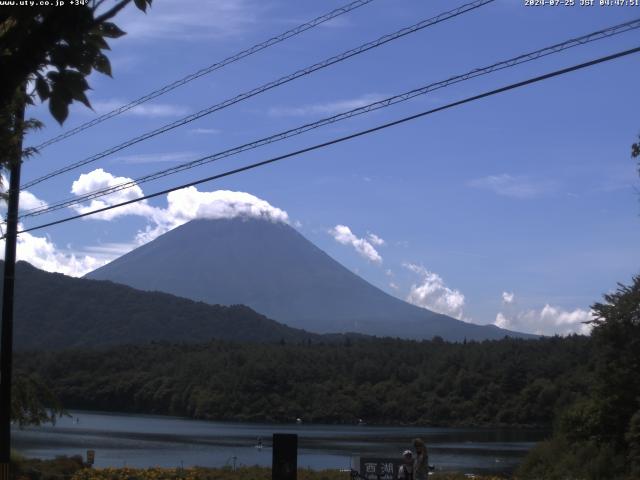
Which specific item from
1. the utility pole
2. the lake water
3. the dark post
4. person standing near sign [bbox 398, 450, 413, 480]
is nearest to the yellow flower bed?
the utility pole

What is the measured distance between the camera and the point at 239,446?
56844mm

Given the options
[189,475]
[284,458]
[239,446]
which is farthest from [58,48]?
[239,446]

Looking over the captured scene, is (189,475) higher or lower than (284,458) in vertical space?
lower

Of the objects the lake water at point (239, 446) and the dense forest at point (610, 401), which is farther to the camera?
the lake water at point (239, 446)

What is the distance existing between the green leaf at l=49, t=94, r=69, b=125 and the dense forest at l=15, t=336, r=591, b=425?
79.8 meters

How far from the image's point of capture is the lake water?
4128 centimetres

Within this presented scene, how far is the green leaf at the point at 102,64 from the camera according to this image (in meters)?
4.23

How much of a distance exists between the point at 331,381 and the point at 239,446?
45.7 meters

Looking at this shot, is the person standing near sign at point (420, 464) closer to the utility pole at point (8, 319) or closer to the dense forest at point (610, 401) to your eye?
the utility pole at point (8, 319)

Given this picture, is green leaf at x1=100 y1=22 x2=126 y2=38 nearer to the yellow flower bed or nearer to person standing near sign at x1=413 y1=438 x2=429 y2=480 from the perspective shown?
person standing near sign at x1=413 y1=438 x2=429 y2=480

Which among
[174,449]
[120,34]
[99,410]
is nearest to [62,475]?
[120,34]

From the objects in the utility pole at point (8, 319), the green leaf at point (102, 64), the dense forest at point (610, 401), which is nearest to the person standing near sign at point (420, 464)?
the utility pole at point (8, 319)

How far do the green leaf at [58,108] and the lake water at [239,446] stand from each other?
2715 cm

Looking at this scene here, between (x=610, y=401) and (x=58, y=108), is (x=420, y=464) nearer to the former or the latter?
(x=610, y=401)
